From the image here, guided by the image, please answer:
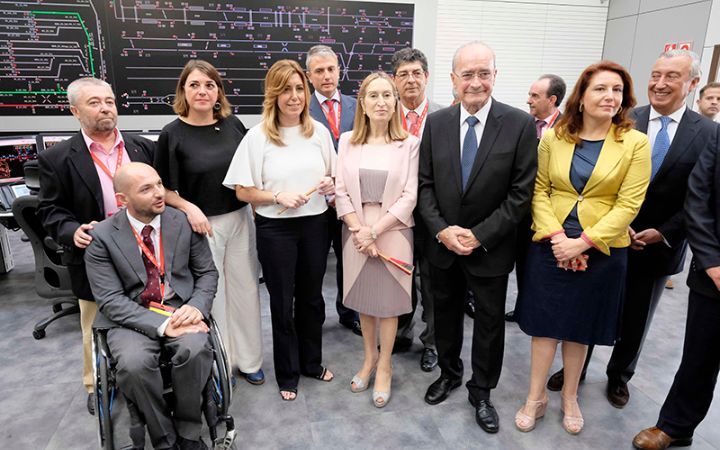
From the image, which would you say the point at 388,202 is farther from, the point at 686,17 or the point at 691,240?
the point at 686,17

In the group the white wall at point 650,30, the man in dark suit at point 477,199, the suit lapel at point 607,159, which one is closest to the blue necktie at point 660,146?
the suit lapel at point 607,159

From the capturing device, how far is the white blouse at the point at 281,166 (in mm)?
2348

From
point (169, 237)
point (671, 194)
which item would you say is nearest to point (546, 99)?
point (671, 194)

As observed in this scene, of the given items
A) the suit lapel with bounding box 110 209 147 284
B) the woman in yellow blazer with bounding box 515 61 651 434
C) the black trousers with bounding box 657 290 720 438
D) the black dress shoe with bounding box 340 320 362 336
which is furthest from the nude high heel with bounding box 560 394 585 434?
the suit lapel with bounding box 110 209 147 284

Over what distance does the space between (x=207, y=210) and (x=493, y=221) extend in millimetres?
1449

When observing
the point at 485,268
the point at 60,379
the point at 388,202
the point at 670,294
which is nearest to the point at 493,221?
the point at 485,268

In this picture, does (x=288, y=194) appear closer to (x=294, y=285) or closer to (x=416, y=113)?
(x=294, y=285)

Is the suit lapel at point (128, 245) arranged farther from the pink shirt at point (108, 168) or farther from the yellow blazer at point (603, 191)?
the yellow blazer at point (603, 191)

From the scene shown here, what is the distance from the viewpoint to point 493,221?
220 cm

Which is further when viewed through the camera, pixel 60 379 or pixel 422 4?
pixel 422 4

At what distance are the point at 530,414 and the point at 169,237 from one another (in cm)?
202

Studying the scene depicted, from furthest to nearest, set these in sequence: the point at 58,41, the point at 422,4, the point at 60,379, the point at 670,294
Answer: the point at 422,4, the point at 58,41, the point at 670,294, the point at 60,379

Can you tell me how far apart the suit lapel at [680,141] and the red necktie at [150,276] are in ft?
7.99

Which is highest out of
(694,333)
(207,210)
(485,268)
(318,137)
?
(318,137)
